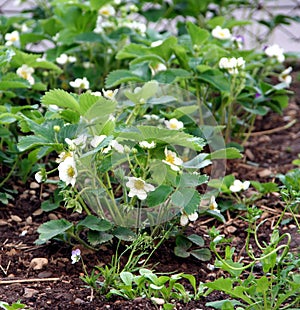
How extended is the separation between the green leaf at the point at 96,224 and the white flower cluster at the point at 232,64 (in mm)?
648

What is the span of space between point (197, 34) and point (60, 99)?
71 centimetres

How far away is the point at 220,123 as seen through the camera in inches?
88.7

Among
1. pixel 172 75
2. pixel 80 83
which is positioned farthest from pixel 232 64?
pixel 80 83

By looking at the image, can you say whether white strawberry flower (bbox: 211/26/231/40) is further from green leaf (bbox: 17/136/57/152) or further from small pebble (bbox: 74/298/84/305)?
small pebble (bbox: 74/298/84/305)

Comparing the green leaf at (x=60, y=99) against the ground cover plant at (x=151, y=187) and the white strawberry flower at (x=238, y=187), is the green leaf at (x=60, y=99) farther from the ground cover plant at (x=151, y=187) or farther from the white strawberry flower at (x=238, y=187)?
the white strawberry flower at (x=238, y=187)

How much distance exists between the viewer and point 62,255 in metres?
1.71

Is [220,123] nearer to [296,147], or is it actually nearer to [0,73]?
[296,147]

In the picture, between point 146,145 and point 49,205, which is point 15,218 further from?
point 146,145

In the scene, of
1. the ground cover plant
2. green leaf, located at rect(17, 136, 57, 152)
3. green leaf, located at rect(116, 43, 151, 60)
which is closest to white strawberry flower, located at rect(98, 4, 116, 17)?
the ground cover plant

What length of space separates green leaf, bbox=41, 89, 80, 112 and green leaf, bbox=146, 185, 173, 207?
0.26m

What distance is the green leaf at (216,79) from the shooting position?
81.5 inches

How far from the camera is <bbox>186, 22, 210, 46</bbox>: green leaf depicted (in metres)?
2.18

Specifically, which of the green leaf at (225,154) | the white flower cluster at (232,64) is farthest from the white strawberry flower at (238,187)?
the white flower cluster at (232,64)

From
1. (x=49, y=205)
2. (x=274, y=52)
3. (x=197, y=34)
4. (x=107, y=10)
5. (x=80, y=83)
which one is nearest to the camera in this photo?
(x=49, y=205)
